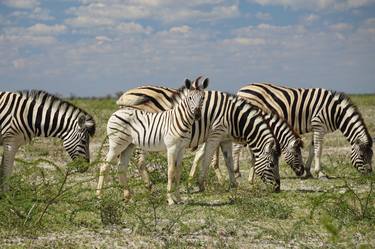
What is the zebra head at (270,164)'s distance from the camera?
1038 cm

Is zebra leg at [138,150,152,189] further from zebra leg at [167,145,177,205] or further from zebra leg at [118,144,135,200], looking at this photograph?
zebra leg at [167,145,177,205]

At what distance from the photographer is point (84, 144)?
→ 10320 millimetres

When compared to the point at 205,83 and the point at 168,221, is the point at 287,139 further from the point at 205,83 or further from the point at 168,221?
the point at 168,221

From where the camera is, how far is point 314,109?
1331cm

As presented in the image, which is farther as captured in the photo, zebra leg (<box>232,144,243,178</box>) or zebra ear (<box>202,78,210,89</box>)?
zebra leg (<box>232,144,243,178</box>)

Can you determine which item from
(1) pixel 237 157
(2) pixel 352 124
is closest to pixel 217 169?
(1) pixel 237 157

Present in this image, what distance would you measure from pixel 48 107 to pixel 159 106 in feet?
6.68

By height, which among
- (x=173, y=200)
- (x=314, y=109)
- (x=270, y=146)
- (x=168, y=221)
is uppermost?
(x=314, y=109)

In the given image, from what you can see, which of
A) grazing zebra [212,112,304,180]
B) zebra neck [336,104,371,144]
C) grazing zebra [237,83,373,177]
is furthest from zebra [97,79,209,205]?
zebra neck [336,104,371,144]

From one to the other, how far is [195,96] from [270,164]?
7.10 ft

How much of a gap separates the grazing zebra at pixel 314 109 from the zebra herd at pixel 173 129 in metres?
0.05

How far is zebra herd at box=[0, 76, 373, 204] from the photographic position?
9180mm

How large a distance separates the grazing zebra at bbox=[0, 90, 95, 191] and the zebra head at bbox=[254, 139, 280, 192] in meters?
3.00

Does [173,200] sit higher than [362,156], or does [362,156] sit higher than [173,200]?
[362,156]
